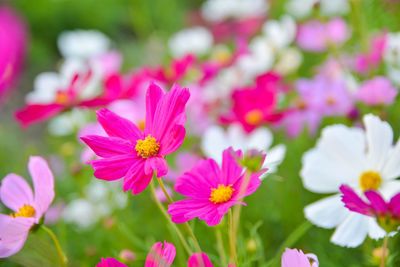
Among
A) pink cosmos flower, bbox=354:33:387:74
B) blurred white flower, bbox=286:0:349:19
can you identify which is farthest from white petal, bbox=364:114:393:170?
blurred white flower, bbox=286:0:349:19

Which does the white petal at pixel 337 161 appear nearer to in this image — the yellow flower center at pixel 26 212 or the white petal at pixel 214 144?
the white petal at pixel 214 144

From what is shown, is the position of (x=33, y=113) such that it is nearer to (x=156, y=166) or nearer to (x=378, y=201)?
(x=156, y=166)

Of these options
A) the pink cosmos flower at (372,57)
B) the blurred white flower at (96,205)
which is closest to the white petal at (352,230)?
the pink cosmos flower at (372,57)

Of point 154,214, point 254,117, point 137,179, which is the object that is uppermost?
point 137,179

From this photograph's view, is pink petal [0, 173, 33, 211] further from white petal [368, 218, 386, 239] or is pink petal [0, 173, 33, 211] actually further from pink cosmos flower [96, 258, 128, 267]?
white petal [368, 218, 386, 239]

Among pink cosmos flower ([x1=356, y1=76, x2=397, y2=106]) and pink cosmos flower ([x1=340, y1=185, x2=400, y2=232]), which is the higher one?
pink cosmos flower ([x1=340, y1=185, x2=400, y2=232])

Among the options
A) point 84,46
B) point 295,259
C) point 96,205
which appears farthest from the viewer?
point 84,46

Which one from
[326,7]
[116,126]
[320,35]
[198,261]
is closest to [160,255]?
[198,261]

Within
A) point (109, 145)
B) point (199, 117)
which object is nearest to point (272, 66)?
point (199, 117)
